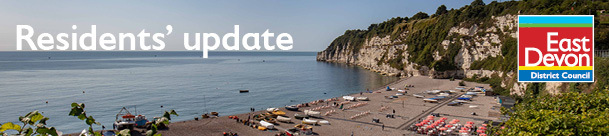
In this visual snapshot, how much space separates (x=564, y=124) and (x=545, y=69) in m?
2.46

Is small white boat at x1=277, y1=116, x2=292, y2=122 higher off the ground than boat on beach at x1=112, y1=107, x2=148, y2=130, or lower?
lower

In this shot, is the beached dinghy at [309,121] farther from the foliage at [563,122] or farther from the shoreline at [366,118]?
the foliage at [563,122]

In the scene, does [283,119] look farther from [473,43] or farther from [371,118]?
[473,43]

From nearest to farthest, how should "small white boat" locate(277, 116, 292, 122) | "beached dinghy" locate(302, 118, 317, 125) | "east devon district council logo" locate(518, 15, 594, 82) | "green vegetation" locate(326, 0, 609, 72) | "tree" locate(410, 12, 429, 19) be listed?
"east devon district council logo" locate(518, 15, 594, 82)
"beached dinghy" locate(302, 118, 317, 125)
"small white boat" locate(277, 116, 292, 122)
"green vegetation" locate(326, 0, 609, 72)
"tree" locate(410, 12, 429, 19)

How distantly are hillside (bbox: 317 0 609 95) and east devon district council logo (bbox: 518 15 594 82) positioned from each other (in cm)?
3253

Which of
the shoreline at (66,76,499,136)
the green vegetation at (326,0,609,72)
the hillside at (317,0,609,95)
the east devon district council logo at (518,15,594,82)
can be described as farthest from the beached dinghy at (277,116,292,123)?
the green vegetation at (326,0,609,72)

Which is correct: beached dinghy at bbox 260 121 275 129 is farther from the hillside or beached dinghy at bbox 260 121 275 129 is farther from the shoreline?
the hillside

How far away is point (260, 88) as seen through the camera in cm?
8250

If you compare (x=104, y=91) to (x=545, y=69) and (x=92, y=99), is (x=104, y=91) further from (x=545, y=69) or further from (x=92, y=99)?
(x=545, y=69)

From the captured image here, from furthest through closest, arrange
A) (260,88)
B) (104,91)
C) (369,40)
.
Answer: (369,40), (260,88), (104,91)

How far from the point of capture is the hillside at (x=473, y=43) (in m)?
66.4

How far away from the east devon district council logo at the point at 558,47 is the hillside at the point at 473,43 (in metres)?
32.5

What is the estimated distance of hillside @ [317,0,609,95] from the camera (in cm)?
6638

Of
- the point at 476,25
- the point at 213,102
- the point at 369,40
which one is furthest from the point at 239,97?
the point at 369,40
